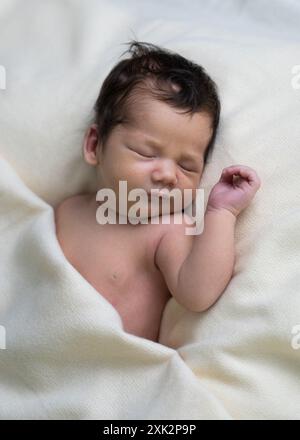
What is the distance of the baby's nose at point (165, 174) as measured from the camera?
1102 mm

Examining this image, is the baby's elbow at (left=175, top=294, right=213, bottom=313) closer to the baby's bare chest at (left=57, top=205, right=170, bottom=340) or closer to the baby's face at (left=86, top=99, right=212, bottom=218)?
the baby's bare chest at (left=57, top=205, right=170, bottom=340)

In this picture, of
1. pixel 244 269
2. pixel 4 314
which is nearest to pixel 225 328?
pixel 244 269

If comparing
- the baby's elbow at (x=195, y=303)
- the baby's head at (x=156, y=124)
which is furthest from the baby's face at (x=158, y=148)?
the baby's elbow at (x=195, y=303)

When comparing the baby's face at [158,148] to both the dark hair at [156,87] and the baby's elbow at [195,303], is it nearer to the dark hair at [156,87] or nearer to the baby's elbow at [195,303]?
the dark hair at [156,87]

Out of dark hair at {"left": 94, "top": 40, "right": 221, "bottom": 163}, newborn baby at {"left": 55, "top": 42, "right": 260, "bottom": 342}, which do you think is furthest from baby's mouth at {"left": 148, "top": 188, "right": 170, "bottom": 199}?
dark hair at {"left": 94, "top": 40, "right": 221, "bottom": 163}

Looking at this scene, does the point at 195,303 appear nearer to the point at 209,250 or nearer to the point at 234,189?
the point at 209,250

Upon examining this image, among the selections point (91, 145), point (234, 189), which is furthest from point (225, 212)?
point (91, 145)

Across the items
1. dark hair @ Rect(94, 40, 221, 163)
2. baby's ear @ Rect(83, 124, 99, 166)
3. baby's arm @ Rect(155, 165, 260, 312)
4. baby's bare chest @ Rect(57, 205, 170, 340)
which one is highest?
dark hair @ Rect(94, 40, 221, 163)

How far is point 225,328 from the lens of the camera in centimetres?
102

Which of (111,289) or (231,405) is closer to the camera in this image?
(231,405)

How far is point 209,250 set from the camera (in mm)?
1044

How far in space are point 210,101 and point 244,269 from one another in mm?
305

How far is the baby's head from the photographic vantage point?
111cm
